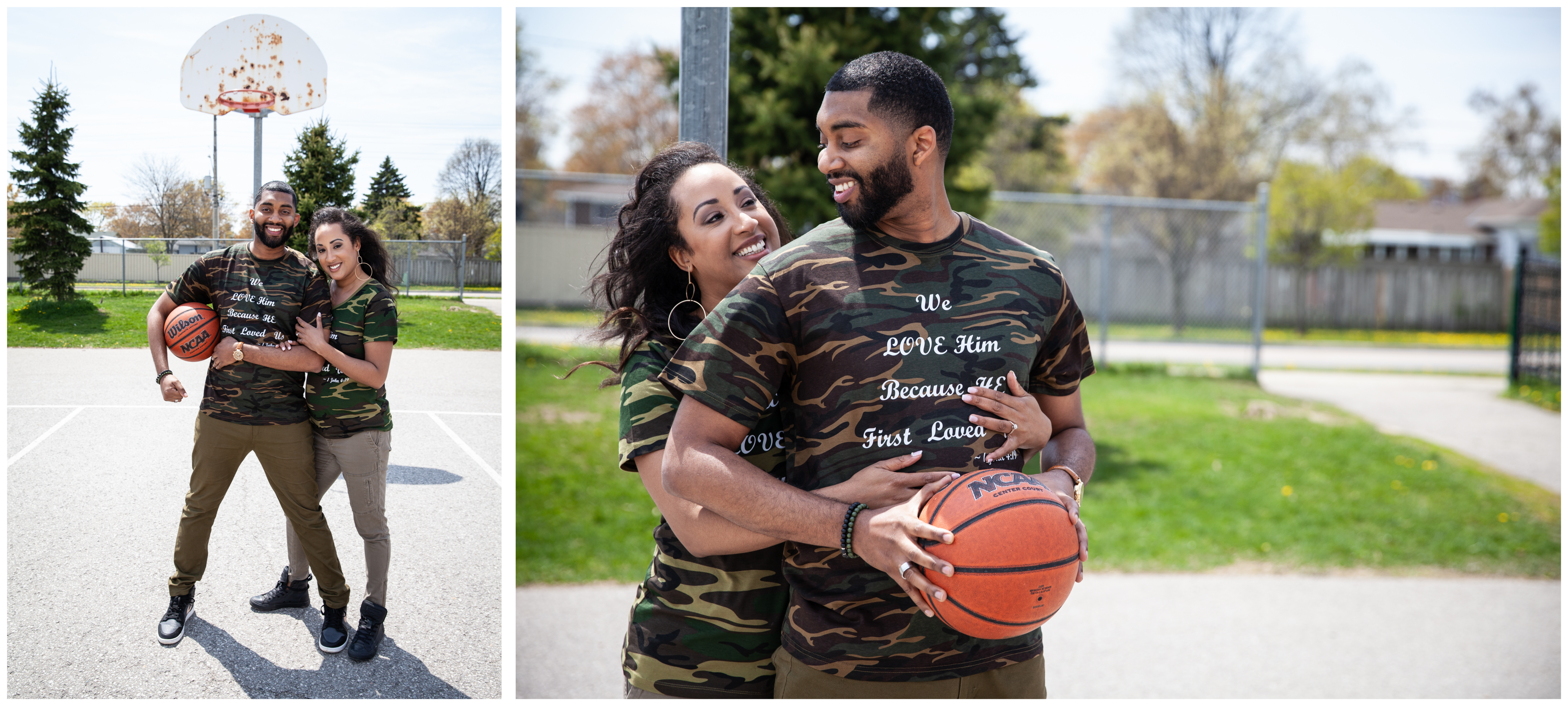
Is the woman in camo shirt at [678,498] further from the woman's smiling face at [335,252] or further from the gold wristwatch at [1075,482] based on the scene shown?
the woman's smiling face at [335,252]

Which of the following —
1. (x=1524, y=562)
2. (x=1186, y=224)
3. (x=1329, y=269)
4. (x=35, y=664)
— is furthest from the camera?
(x=1329, y=269)

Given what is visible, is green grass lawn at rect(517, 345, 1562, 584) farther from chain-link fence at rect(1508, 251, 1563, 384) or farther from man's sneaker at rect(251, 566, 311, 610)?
chain-link fence at rect(1508, 251, 1563, 384)

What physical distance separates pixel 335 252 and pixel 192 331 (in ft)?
1.32

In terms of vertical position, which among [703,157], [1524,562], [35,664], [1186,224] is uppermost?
[1186,224]

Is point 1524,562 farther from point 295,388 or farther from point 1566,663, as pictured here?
point 295,388

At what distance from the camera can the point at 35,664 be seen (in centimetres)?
258

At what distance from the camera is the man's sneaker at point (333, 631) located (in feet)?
8.91

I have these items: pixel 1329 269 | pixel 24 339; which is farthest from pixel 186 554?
pixel 1329 269

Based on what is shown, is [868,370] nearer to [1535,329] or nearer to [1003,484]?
[1003,484]

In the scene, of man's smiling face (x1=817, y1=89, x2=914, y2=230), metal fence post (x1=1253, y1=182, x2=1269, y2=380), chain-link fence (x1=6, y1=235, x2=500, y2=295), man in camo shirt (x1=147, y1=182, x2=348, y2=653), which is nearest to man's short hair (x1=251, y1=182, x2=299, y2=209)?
man in camo shirt (x1=147, y1=182, x2=348, y2=653)

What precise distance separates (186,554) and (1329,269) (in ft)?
83.7

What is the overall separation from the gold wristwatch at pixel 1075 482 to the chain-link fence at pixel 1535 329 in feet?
40.6

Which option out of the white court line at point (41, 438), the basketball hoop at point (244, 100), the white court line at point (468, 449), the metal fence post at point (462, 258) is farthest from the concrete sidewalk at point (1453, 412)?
the white court line at point (41, 438)

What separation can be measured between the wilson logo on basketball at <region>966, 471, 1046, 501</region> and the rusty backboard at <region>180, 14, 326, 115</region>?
205 centimetres
